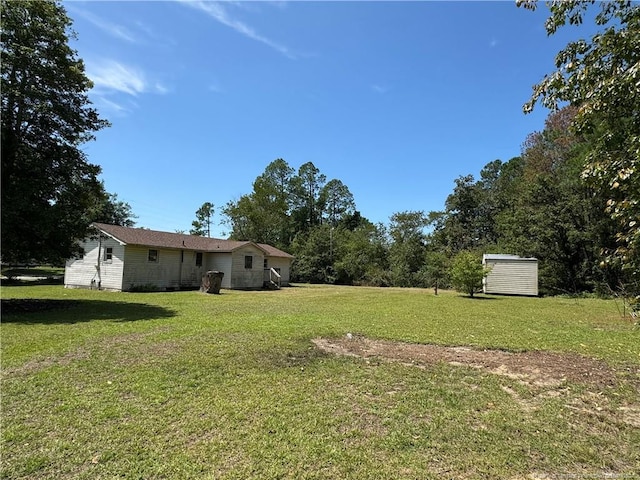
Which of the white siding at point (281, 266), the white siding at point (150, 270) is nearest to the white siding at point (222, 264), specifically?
the white siding at point (150, 270)

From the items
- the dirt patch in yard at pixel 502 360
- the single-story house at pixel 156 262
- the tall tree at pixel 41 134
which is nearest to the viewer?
the dirt patch in yard at pixel 502 360

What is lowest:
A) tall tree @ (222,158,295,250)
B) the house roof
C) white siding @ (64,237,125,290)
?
white siding @ (64,237,125,290)

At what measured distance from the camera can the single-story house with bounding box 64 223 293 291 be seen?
18781 millimetres

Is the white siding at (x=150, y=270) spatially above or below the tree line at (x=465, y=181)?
Result: below

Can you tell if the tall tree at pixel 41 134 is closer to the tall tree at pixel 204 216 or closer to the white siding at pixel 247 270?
the white siding at pixel 247 270

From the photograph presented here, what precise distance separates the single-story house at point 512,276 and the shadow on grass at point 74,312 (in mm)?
18327

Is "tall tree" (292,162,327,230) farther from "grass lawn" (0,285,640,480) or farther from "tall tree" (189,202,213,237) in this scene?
"grass lawn" (0,285,640,480)

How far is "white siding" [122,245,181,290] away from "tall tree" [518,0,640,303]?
1943cm

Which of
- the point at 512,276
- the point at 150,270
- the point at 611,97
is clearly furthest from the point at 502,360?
the point at 150,270

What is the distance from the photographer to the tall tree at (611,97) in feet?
8.58

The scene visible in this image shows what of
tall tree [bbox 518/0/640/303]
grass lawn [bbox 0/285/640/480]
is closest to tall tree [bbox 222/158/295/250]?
grass lawn [bbox 0/285/640/480]

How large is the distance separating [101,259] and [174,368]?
1700 centimetres

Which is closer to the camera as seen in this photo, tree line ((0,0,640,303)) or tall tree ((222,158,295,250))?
tree line ((0,0,640,303))

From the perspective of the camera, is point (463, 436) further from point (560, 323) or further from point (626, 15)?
point (560, 323)
